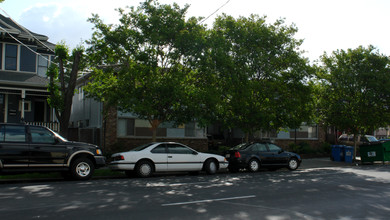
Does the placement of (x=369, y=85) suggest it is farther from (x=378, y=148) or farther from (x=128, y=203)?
(x=128, y=203)

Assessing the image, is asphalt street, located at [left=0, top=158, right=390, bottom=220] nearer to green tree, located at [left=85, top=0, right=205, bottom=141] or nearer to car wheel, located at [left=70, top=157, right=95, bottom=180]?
car wheel, located at [left=70, top=157, right=95, bottom=180]

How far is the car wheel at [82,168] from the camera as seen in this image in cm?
1262

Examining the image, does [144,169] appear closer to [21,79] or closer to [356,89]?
[21,79]

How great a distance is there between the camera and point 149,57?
16.3 meters

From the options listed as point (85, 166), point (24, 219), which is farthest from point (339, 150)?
point (24, 219)

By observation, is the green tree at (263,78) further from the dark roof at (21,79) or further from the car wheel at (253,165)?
the dark roof at (21,79)

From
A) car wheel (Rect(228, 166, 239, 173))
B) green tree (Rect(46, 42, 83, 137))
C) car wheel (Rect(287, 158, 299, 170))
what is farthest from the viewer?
car wheel (Rect(287, 158, 299, 170))

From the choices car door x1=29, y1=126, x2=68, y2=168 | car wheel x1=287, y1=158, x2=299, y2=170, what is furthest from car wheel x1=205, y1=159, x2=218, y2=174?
car door x1=29, y1=126, x2=68, y2=168

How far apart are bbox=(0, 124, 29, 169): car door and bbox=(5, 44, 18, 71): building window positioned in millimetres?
12152

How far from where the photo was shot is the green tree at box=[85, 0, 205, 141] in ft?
51.6

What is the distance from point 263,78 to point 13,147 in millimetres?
13111

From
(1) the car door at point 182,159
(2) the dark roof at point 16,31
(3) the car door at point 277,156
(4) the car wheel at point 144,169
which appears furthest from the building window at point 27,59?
(3) the car door at point 277,156

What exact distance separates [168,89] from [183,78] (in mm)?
1104

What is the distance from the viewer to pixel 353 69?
22.8m
